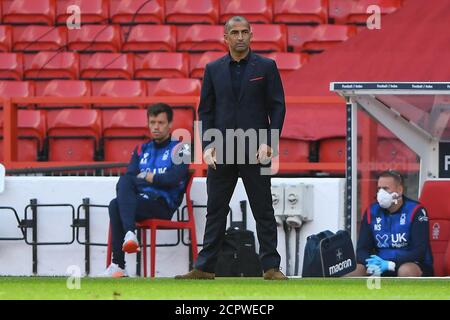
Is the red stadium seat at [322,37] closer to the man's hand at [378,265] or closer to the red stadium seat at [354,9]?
the red stadium seat at [354,9]

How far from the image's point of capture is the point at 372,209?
11.0 meters

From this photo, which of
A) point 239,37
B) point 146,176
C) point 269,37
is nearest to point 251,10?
point 269,37

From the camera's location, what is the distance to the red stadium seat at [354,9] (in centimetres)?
1600

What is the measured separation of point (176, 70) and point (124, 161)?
77.4 inches

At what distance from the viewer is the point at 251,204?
9.31 m

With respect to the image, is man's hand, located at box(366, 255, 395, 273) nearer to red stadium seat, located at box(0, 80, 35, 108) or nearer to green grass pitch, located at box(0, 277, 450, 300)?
green grass pitch, located at box(0, 277, 450, 300)

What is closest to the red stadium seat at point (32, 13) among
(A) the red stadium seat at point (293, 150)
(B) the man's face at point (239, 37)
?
(A) the red stadium seat at point (293, 150)

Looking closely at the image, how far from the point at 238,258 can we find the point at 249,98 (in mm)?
2618

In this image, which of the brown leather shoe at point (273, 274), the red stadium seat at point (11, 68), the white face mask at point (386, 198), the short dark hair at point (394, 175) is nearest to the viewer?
the brown leather shoe at point (273, 274)

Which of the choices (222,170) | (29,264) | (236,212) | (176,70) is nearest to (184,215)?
(236,212)

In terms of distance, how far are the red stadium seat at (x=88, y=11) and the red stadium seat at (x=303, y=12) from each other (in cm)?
216

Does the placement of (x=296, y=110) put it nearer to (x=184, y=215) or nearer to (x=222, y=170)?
(x=184, y=215)

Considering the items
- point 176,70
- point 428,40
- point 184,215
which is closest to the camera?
point 184,215

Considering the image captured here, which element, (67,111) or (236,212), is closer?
(236,212)
